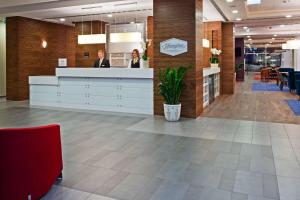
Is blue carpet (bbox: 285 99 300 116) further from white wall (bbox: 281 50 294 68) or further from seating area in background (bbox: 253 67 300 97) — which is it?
white wall (bbox: 281 50 294 68)

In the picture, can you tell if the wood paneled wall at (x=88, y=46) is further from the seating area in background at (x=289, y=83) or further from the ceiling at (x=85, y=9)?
the seating area in background at (x=289, y=83)

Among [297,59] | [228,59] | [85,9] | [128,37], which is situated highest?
[85,9]

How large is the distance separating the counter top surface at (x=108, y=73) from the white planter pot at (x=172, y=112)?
3.71 feet

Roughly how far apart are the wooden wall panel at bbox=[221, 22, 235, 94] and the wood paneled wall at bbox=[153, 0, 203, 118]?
522 cm

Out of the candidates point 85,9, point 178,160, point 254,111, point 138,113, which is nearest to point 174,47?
point 138,113

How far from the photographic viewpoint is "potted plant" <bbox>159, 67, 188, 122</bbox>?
21.1 ft

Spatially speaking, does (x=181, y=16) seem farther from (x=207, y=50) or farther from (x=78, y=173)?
(x=207, y=50)

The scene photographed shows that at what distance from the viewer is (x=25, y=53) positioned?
10.5 m

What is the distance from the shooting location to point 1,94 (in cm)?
1139

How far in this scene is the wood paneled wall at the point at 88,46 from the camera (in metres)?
11.4

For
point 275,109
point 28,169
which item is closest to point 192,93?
point 275,109

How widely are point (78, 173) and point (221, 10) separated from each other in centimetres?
763

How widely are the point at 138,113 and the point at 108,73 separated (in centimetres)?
139

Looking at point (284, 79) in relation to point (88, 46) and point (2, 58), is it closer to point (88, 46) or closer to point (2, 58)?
point (88, 46)
